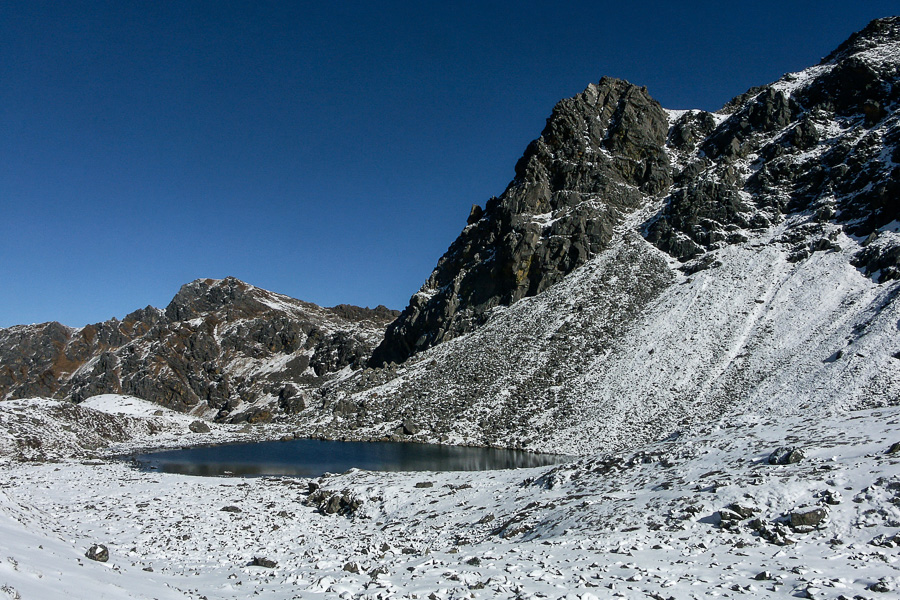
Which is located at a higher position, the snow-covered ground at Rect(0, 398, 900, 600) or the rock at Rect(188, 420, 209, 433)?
the snow-covered ground at Rect(0, 398, 900, 600)

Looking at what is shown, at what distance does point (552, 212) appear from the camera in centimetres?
10769

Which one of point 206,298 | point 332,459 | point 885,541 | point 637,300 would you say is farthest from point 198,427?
point 885,541

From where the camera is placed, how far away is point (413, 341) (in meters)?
113

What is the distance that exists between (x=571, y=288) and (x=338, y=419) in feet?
147

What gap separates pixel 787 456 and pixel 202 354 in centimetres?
15351

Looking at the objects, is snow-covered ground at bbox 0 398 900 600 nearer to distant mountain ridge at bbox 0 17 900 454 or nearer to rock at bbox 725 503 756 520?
rock at bbox 725 503 756 520

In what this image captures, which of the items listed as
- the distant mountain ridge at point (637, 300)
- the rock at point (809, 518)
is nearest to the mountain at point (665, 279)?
the distant mountain ridge at point (637, 300)

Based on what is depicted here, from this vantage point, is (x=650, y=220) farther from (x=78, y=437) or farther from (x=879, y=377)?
(x=78, y=437)

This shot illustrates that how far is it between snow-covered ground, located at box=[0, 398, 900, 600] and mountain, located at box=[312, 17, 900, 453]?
20205 millimetres

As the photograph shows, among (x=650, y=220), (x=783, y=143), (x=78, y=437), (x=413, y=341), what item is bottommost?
(x=78, y=437)

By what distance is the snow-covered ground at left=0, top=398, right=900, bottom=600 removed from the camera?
494 inches

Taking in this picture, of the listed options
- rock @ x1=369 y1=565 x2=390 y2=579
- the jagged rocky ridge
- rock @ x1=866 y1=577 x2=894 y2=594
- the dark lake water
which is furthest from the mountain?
rock @ x1=369 y1=565 x2=390 y2=579

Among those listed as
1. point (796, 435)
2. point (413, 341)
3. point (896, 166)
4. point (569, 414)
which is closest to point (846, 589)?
point (796, 435)

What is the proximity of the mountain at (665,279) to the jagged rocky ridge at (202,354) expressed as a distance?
29.4 meters
